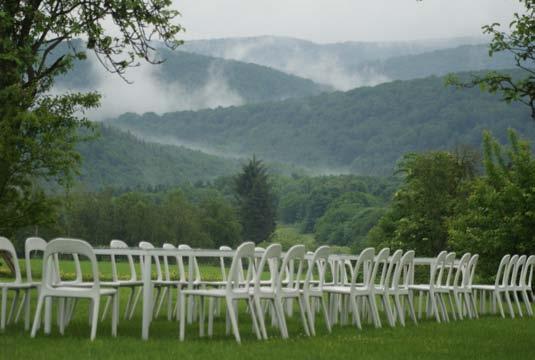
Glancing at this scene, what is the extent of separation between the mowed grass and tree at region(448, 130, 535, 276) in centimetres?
1136

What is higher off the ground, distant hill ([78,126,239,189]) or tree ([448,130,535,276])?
tree ([448,130,535,276])

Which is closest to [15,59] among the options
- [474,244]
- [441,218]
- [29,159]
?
[29,159]

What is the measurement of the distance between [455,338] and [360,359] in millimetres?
2727

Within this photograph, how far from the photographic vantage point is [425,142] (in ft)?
429

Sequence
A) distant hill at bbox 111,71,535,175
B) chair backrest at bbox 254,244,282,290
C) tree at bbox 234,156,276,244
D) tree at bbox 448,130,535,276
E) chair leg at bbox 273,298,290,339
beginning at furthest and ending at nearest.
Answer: distant hill at bbox 111,71,535,175 → tree at bbox 234,156,276,244 → tree at bbox 448,130,535,276 → chair leg at bbox 273,298,290,339 → chair backrest at bbox 254,244,282,290

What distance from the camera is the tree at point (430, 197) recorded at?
37.3 meters

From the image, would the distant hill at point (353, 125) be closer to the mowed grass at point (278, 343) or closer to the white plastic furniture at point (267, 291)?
the mowed grass at point (278, 343)

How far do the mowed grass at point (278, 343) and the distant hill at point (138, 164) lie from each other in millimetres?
92846

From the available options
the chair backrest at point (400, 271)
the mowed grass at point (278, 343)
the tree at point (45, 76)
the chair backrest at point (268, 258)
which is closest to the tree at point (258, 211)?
the tree at point (45, 76)

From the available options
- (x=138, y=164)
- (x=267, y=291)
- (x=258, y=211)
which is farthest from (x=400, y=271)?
(x=138, y=164)

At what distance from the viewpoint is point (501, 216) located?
898 inches

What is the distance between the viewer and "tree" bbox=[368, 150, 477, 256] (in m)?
37.3

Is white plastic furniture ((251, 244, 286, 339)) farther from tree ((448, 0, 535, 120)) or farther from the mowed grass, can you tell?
tree ((448, 0, 535, 120))

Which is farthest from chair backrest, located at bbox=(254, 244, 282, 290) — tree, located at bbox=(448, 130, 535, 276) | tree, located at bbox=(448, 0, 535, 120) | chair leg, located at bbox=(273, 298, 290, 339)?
tree, located at bbox=(448, 130, 535, 276)
